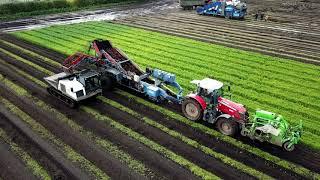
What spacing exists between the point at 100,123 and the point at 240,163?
23.6 feet

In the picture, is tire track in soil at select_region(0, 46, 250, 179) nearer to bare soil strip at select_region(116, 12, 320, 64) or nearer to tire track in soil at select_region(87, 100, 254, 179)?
tire track in soil at select_region(87, 100, 254, 179)

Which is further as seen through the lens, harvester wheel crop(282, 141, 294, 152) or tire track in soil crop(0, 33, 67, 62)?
tire track in soil crop(0, 33, 67, 62)

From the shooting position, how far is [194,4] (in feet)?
151

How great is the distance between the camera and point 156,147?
14250 millimetres

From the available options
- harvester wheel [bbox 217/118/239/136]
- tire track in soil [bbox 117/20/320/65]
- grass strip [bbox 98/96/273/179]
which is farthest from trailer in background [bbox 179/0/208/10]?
harvester wheel [bbox 217/118/239/136]

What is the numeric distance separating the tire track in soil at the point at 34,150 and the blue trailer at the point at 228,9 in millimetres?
29927

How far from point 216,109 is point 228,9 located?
26.5 meters

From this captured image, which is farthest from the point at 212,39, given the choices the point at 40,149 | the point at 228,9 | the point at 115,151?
the point at 40,149

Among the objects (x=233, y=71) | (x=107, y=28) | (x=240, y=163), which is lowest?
(x=240, y=163)

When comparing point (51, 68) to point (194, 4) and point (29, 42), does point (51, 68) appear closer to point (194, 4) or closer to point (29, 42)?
point (29, 42)

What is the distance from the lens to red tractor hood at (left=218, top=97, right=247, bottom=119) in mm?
14655

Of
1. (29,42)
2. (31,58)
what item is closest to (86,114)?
(31,58)

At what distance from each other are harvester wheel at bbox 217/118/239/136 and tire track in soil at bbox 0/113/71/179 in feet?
23.2

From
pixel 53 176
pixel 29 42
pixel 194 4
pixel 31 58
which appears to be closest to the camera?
pixel 53 176
